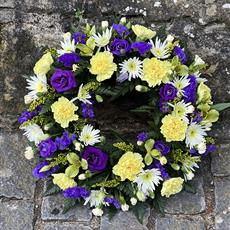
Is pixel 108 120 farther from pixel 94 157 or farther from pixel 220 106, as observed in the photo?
pixel 220 106

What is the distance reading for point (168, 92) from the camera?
3.35 metres

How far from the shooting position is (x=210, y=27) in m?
3.77

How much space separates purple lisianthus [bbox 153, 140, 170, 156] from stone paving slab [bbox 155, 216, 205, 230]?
37 cm

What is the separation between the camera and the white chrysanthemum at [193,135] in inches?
133

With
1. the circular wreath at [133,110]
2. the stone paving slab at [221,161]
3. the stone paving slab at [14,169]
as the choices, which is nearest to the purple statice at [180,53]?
the circular wreath at [133,110]

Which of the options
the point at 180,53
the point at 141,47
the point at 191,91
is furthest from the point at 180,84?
the point at 141,47

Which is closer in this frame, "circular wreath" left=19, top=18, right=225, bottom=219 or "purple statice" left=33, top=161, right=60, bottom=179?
"circular wreath" left=19, top=18, right=225, bottom=219

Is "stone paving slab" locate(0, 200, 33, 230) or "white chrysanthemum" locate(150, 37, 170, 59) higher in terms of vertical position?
"white chrysanthemum" locate(150, 37, 170, 59)

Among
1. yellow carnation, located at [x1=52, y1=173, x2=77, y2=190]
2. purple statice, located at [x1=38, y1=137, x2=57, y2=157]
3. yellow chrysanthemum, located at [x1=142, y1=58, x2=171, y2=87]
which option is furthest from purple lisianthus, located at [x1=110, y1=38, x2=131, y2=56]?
yellow carnation, located at [x1=52, y1=173, x2=77, y2=190]

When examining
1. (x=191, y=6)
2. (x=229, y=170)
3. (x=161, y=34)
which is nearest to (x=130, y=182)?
(x=229, y=170)

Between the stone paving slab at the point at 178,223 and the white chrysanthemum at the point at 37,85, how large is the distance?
927 millimetres

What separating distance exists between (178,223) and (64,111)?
84 centimetres

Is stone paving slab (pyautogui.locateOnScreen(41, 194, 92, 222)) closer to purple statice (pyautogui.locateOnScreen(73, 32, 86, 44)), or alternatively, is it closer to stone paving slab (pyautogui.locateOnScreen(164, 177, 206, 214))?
stone paving slab (pyautogui.locateOnScreen(164, 177, 206, 214))

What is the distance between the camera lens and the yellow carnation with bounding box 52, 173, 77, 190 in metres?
3.35
